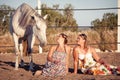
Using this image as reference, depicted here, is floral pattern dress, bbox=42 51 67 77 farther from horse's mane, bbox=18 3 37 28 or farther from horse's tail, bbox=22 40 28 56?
horse's tail, bbox=22 40 28 56

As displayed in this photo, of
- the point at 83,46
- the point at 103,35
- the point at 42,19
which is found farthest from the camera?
the point at 103,35

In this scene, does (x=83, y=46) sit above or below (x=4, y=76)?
above

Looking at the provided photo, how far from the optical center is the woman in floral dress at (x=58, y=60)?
465cm

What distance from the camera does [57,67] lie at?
4664mm

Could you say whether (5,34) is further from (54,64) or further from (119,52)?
(54,64)

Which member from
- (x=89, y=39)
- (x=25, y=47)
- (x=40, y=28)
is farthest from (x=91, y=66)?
(x=89, y=39)

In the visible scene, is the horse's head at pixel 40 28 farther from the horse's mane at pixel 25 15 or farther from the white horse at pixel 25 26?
the horse's mane at pixel 25 15

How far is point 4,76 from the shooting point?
15.8 ft

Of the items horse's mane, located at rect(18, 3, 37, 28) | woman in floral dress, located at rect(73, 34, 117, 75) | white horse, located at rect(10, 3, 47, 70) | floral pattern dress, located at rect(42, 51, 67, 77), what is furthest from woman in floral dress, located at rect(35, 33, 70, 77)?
horse's mane, located at rect(18, 3, 37, 28)

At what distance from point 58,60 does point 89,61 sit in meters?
0.52

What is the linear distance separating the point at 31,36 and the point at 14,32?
1.40 ft

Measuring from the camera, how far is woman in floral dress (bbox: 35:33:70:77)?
4.65 meters

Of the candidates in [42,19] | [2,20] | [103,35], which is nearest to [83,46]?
[42,19]

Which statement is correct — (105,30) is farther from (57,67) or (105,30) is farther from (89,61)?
(57,67)
